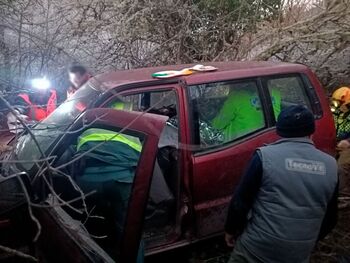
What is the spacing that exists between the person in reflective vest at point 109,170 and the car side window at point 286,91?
1628mm

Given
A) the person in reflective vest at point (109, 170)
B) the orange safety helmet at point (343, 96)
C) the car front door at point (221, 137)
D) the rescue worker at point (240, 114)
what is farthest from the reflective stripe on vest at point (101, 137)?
the orange safety helmet at point (343, 96)

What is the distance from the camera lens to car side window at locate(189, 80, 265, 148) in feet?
11.0

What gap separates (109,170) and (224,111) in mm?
1338

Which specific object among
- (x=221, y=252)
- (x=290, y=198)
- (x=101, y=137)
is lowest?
(x=221, y=252)

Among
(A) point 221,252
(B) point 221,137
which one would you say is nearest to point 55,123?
(B) point 221,137

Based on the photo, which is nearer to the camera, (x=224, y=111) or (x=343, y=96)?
(x=224, y=111)

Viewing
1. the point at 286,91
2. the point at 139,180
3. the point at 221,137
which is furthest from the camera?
the point at 286,91

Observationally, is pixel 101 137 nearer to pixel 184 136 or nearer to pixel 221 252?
pixel 184 136

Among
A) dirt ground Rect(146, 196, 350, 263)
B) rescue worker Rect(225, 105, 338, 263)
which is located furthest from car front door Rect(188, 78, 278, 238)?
rescue worker Rect(225, 105, 338, 263)

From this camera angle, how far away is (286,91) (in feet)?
12.8

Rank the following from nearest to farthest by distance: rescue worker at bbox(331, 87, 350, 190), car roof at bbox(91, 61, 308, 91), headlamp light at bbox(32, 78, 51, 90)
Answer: car roof at bbox(91, 61, 308, 91) → rescue worker at bbox(331, 87, 350, 190) → headlamp light at bbox(32, 78, 51, 90)

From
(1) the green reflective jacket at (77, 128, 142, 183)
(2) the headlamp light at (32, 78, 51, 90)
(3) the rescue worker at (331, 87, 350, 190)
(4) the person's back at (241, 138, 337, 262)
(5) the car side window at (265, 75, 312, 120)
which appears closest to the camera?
(4) the person's back at (241, 138, 337, 262)

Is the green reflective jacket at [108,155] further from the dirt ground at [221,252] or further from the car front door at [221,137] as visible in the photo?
the dirt ground at [221,252]

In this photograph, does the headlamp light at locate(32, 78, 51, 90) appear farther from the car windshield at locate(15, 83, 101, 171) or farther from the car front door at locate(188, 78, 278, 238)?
the car front door at locate(188, 78, 278, 238)
